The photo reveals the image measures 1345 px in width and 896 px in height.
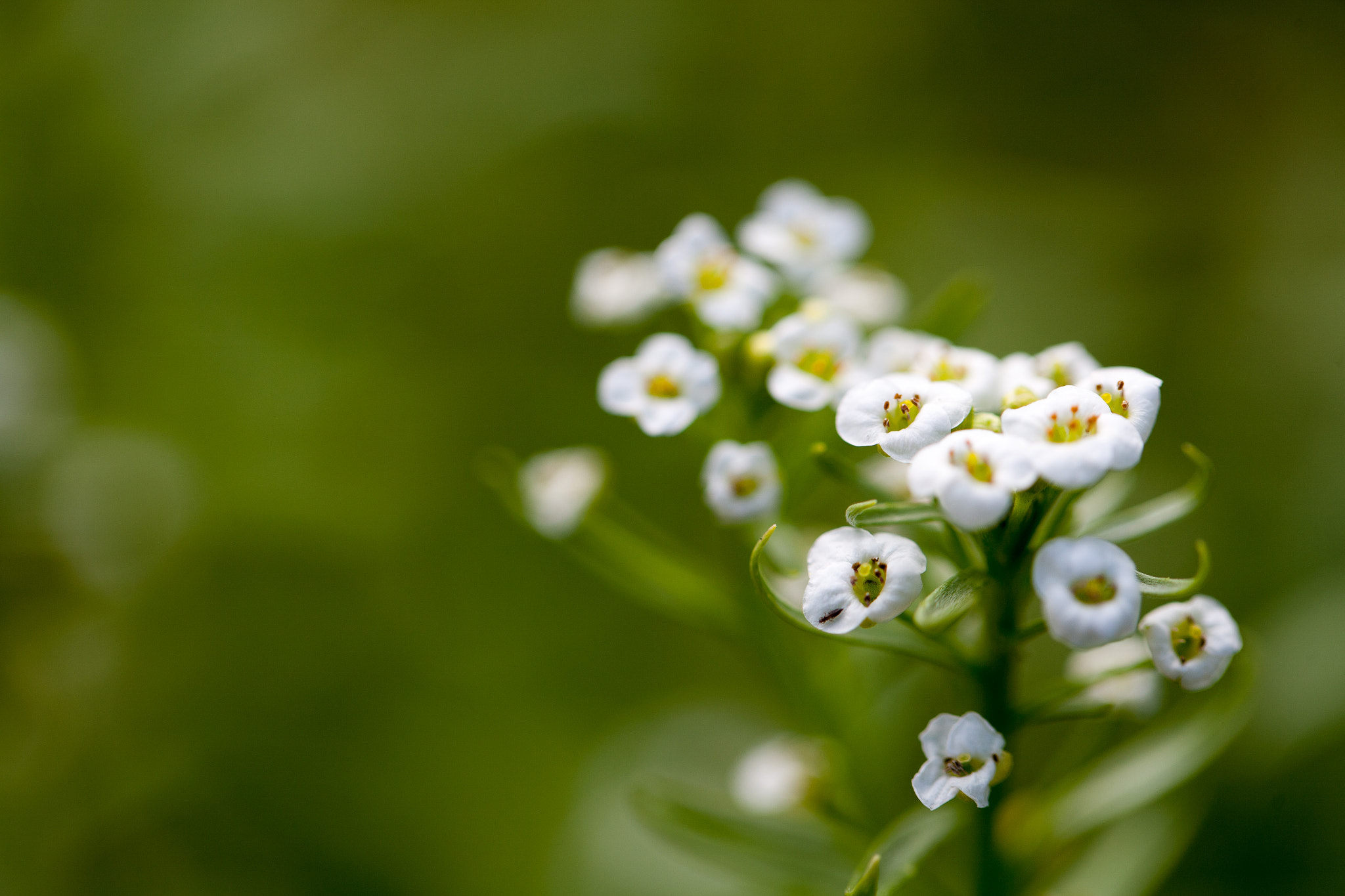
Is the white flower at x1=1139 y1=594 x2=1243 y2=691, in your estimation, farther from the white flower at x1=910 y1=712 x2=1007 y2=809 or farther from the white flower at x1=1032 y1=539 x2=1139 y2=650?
the white flower at x1=910 y1=712 x2=1007 y2=809

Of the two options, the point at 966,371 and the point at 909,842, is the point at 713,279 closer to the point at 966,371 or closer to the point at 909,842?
the point at 966,371

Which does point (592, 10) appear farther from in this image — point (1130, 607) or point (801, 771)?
point (1130, 607)

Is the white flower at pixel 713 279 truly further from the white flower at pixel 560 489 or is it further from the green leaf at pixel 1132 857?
the green leaf at pixel 1132 857

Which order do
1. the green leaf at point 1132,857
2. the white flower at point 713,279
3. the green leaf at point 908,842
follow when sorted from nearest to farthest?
1. the green leaf at point 908,842
2. the white flower at point 713,279
3. the green leaf at point 1132,857

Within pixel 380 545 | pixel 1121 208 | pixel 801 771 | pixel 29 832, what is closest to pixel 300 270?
pixel 380 545

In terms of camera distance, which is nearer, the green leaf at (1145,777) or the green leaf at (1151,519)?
the green leaf at (1151,519)

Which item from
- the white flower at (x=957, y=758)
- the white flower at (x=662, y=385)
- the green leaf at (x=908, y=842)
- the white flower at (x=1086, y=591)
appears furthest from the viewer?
the white flower at (x=662, y=385)

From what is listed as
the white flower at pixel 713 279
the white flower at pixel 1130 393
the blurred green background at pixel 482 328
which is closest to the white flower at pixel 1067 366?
the white flower at pixel 1130 393
